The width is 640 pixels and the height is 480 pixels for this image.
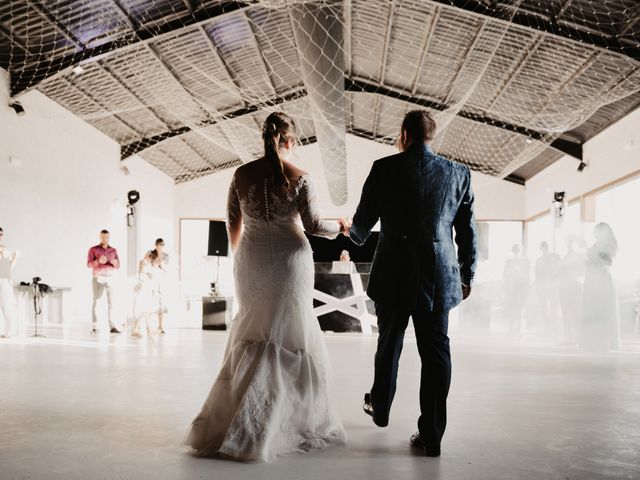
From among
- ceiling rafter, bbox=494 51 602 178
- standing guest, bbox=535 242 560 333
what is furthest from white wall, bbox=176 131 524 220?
standing guest, bbox=535 242 560 333

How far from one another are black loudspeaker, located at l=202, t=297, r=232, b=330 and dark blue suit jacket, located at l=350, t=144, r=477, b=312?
6625 mm

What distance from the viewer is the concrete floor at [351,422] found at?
212 cm

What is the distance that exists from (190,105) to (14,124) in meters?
3.79

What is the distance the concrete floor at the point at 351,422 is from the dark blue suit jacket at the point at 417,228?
24.3 inches

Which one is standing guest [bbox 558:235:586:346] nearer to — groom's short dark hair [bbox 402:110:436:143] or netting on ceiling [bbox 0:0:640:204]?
netting on ceiling [bbox 0:0:640:204]

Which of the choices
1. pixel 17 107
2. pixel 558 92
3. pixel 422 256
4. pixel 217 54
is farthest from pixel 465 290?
pixel 217 54

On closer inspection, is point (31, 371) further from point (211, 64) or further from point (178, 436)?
point (211, 64)

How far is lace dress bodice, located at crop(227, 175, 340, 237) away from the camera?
8.14ft

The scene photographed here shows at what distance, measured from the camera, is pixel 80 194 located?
10969 millimetres

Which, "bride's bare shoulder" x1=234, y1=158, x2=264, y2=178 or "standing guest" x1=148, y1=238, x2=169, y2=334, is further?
"standing guest" x1=148, y1=238, x2=169, y2=334

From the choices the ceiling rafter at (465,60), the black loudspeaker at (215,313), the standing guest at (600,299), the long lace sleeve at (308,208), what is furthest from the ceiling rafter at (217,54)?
the long lace sleeve at (308,208)

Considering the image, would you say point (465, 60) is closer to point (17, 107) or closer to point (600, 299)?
point (600, 299)

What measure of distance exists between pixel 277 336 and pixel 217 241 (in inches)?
357

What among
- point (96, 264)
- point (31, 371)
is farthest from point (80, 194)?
point (31, 371)
